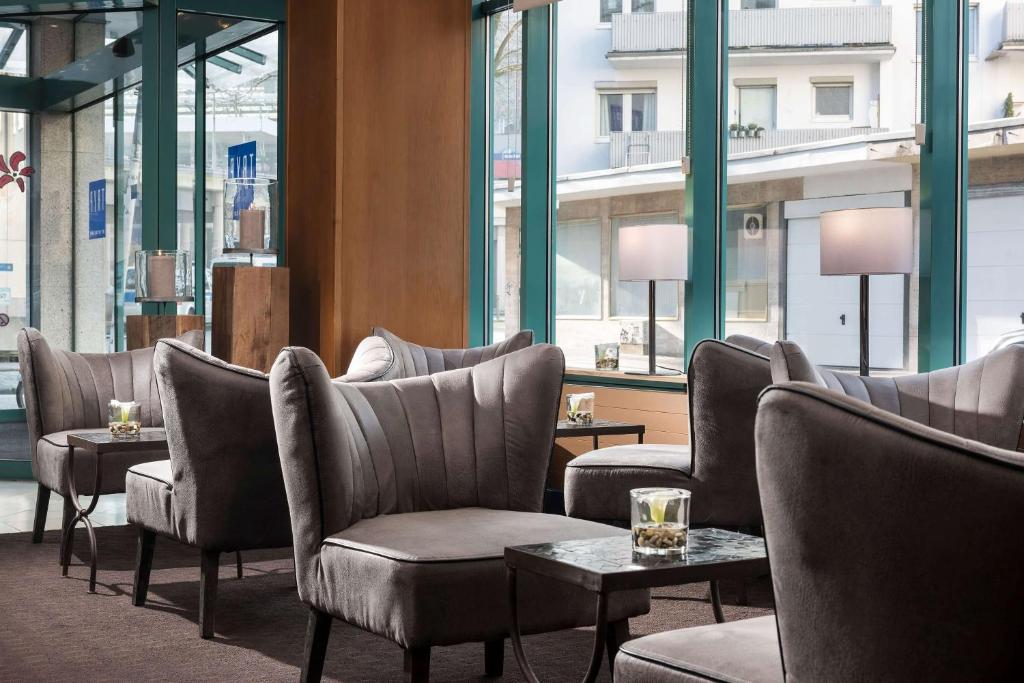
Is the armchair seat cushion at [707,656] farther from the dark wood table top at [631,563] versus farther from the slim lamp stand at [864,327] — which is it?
the slim lamp stand at [864,327]

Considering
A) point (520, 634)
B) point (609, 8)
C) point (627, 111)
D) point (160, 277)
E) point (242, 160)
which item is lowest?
point (520, 634)

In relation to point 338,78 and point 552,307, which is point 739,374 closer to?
point 552,307

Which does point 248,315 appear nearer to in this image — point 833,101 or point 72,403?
point 72,403

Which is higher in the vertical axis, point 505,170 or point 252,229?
point 505,170

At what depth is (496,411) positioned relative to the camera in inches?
133

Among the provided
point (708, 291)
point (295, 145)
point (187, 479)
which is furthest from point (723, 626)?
point (295, 145)

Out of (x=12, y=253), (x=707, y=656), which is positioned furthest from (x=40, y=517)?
(x=707, y=656)

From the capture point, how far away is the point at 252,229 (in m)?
6.38

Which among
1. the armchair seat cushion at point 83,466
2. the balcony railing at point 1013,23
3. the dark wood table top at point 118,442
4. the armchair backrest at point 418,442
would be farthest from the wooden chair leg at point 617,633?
the balcony railing at point 1013,23

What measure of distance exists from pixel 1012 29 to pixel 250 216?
3922mm

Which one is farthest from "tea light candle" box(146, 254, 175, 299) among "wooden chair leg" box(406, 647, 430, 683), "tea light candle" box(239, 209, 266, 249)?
"wooden chair leg" box(406, 647, 430, 683)

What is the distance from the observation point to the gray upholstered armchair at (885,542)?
1.32 m

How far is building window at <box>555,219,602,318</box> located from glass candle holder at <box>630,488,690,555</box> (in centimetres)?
423

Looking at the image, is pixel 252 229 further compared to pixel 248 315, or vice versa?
pixel 252 229
